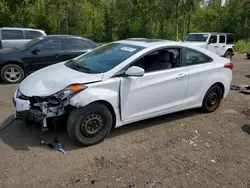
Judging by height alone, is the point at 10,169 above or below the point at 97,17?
below

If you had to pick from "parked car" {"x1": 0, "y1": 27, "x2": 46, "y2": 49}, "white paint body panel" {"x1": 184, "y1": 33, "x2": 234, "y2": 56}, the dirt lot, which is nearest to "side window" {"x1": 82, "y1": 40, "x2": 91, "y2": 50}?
"parked car" {"x1": 0, "y1": 27, "x2": 46, "y2": 49}

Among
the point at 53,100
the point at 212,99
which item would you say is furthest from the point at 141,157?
the point at 212,99

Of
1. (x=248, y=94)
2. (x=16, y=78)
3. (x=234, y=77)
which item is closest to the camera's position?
(x=248, y=94)

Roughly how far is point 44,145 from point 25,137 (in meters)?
0.43

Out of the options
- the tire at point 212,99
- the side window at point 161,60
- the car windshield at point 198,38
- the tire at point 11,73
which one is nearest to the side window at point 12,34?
the tire at point 11,73

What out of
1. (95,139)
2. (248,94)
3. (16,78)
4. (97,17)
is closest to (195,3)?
(97,17)

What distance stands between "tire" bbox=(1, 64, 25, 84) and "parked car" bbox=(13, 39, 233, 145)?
11.0 feet

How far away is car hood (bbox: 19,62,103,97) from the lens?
3393mm

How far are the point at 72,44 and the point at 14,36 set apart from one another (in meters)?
4.03

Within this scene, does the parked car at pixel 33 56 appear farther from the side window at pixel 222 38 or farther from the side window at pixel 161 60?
the side window at pixel 222 38

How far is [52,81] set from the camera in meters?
3.56

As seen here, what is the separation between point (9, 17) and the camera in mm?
20469

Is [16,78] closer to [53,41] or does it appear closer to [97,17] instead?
[53,41]

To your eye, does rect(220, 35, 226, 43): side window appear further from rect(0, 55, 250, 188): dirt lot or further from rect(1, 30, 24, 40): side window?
rect(0, 55, 250, 188): dirt lot
